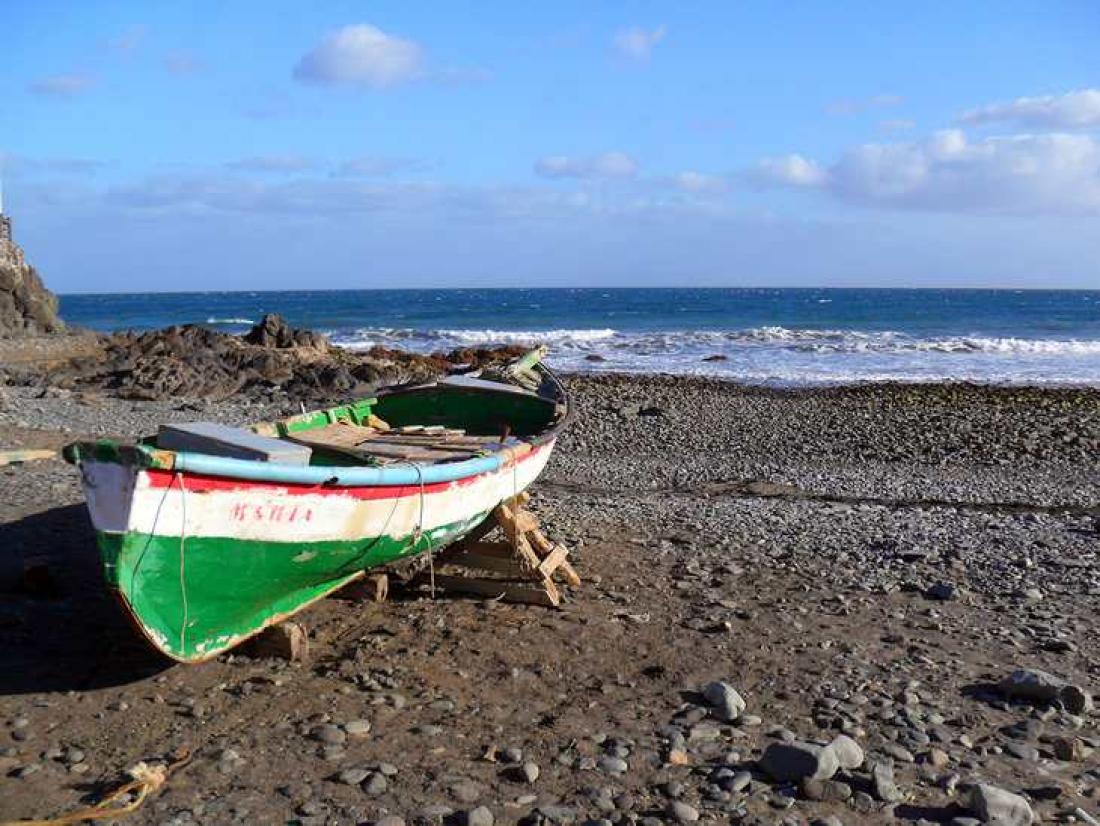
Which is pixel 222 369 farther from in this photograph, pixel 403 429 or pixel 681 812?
pixel 681 812

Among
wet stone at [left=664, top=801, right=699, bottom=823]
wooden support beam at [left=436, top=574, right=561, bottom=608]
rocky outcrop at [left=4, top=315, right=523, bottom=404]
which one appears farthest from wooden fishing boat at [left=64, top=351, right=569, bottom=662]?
rocky outcrop at [left=4, top=315, right=523, bottom=404]

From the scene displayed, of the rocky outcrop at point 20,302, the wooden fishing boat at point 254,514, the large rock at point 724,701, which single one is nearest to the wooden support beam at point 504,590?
the wooden fishing boat at point 254,514

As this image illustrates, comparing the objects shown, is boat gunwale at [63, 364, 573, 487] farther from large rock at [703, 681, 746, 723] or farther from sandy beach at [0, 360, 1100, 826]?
large rock at [703, 681, 746, 723]

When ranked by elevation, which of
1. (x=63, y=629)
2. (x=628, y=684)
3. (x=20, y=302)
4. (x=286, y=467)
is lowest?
(x=628, y=684)

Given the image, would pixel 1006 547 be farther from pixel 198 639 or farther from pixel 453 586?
pixel 198 639

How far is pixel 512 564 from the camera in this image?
24.7 ft

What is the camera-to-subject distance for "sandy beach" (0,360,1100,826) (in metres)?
4.66

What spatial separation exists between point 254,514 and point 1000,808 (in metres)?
3.82

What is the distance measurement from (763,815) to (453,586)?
11.3 feet

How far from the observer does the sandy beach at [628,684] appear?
15.3 ft

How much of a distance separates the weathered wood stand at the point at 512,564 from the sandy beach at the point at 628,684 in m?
0.15

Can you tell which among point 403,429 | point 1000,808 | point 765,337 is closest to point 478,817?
point 1000,808

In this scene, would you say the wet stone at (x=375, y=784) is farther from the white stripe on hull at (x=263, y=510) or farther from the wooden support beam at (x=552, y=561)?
the wooden support beam at (x=552, y=561)

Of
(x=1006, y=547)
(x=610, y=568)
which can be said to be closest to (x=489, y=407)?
(x=610, y=568)
